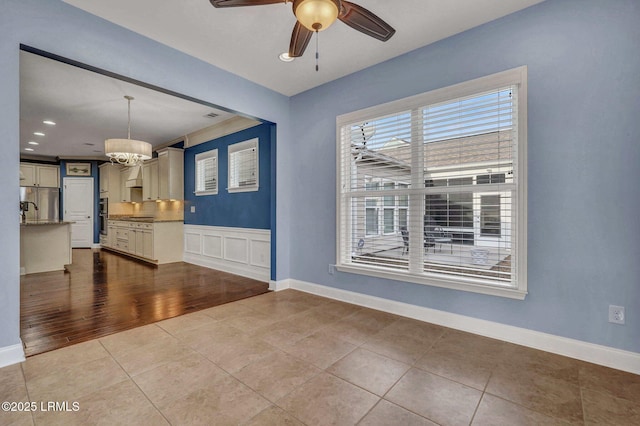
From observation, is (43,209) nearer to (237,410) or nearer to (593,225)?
(237,410)

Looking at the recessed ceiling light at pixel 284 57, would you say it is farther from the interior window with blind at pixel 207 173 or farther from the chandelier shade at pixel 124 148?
the interior window with blind at pixel 207 173

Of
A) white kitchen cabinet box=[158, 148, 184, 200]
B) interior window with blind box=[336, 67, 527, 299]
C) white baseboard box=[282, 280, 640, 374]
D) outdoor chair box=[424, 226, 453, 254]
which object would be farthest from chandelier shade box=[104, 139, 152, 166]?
outdoor chair box=[424, 226, 453, 254]

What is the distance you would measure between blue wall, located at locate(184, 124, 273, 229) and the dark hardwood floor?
1.00 metres

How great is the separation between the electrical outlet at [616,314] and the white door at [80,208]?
11364mm

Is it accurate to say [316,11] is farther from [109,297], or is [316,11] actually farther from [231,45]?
[109,297]

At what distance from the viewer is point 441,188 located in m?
2.94

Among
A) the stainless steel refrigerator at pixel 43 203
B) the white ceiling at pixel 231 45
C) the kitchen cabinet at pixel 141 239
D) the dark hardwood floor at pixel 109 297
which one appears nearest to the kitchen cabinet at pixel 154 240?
the kitchen cabinet at pixel 141 239

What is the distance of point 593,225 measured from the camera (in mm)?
2227

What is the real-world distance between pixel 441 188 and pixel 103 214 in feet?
32.2

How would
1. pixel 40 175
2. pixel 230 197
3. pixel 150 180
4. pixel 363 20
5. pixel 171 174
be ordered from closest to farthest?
pixel 363 20 < pixel 230 197 < pixel 171 174 < pixel 150 180 < pixel 40 175

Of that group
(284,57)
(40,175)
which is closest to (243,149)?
(284,57)

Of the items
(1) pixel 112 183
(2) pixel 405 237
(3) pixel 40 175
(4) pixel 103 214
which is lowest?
(2) pixel 405 237

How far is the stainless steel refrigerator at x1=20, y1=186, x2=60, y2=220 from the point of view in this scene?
8.02m

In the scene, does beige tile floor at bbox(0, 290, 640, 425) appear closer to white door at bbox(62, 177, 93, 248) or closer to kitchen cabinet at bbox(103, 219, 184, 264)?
kitchen cabinet at bbox(103, 219, 184, 264)
